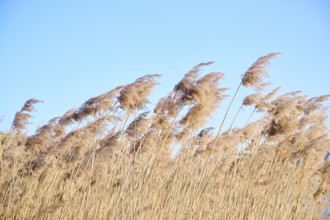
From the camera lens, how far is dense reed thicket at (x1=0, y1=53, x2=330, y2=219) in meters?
3.81

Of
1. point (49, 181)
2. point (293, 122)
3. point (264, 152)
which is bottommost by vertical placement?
point (49, 181)

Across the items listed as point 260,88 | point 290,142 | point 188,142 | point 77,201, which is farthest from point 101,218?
point 290,142

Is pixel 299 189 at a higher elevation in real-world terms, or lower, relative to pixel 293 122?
lower

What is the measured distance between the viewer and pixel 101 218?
12.8 ft

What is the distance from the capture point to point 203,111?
13.7 feet

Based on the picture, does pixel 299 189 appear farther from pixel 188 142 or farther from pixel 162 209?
pixel 162 209

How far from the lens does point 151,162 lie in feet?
13.9

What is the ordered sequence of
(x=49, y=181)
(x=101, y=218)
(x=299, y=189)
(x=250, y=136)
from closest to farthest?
(x=101, y=218) → (x=49, y=181) → (x=250, y=136) → (x=299, y=189)

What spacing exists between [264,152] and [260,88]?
1389mm

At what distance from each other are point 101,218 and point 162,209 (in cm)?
60

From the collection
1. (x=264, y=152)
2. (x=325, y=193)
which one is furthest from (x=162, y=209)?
(x=325, y=193)

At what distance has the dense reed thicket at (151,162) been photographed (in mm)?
3809

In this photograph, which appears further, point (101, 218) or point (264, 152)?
point (264, 152)

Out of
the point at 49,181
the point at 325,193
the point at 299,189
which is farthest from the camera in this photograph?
the point at 325,193
